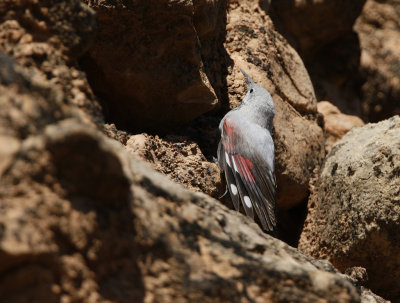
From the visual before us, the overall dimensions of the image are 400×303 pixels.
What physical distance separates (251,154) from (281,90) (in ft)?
2.13

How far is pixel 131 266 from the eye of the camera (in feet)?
4.92

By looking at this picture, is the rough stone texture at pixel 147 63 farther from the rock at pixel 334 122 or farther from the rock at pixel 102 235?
the rock at pixel 334 122

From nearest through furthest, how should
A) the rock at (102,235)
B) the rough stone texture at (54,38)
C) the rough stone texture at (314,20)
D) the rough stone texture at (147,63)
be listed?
the rock at (102,235)
the rough stone texture at (54,38)
the rough stone texture at (147,63)
the rough stone texture at (314,20)

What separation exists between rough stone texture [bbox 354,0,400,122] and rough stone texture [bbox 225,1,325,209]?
3.96 feet

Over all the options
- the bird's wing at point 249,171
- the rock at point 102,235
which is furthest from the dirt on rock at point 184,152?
the bird's wing at point 249,171

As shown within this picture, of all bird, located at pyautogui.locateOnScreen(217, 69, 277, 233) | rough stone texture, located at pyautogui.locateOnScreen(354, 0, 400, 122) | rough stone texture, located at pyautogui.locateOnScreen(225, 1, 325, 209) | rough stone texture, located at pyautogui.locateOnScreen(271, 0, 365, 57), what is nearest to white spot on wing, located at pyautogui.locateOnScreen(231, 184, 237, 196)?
bird, located at pyautogui.locateOnScreen(217, 69, 277, 233)

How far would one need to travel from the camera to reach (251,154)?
10.6 ft

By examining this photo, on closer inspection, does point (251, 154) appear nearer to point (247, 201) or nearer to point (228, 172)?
point (228, 172)

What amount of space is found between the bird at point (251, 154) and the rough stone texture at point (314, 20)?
1110 millimetres

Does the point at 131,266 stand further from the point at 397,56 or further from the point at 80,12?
the point at 397,56

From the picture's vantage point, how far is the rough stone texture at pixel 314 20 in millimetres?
4191

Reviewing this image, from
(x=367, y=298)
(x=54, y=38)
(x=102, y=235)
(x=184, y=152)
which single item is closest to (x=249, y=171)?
(x=184, y=152)

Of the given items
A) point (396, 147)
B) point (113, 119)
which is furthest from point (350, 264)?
point (113, 119)

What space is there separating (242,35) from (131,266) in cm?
236
